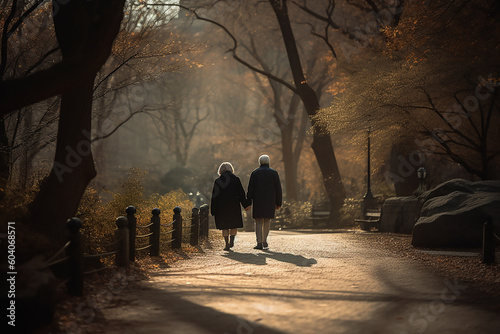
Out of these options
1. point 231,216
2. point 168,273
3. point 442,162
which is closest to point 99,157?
point 442,162

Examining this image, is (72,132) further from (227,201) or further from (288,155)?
(288,155)

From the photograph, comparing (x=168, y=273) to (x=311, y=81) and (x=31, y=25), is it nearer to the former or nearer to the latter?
(x=31, y=25)

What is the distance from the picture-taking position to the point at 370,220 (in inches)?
900

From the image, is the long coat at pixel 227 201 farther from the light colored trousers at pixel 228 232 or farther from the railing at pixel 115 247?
the railing at pixel 115 247

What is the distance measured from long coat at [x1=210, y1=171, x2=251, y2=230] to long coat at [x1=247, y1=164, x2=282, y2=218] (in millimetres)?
334

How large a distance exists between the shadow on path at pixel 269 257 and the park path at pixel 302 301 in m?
0.33

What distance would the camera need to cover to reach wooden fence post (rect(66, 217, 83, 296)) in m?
6.99

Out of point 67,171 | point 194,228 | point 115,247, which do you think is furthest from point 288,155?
point 67,171

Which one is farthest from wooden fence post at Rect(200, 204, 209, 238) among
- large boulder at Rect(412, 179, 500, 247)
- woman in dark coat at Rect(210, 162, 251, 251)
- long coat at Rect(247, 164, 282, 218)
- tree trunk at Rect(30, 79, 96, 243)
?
tree trunk at Rect(30, 79, 96, 243)

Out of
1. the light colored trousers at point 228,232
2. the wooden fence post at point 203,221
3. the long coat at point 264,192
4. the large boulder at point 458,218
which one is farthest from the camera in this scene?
the wooden fence post at point 203,221

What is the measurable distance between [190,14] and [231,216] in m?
14.0

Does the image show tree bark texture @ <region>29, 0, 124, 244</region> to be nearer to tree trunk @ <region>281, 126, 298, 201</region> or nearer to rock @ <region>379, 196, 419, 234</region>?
rock @ <region>379, 196, 419, 234</region>

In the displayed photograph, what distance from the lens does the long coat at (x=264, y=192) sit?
528 inches

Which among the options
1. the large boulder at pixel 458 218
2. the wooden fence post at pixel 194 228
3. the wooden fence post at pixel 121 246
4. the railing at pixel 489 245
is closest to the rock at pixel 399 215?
the large boulder at pixel 458 218
